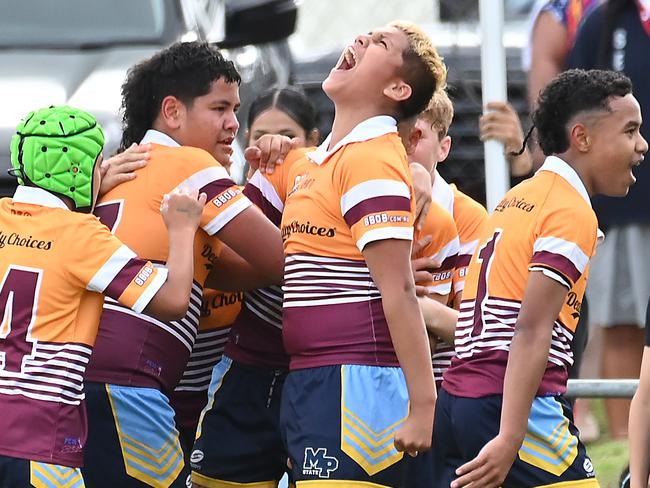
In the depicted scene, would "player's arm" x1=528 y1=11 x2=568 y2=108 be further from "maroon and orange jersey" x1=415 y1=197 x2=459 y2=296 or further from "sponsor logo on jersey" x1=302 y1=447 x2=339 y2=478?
"sponsor logo on jersey" x1=302 y1=447 x2=339 y2=478

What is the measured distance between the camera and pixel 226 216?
16.5ft

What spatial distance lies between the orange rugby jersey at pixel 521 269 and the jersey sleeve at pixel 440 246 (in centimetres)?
38

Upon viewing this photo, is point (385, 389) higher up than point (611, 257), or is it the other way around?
point (611, 257)

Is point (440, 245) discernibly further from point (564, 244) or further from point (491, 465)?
point (491, 465)

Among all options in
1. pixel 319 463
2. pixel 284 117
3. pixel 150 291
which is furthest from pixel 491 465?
pixel 284 117

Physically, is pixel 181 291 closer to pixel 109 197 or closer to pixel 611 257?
pixel 109 197

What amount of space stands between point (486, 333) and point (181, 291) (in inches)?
35.0

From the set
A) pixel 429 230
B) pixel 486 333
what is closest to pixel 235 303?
pixel 429 230

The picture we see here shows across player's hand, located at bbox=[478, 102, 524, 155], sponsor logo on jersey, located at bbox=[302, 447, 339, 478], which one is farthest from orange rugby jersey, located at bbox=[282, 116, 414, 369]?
player's hand, located at bbox=[478, 102, 524, 155]

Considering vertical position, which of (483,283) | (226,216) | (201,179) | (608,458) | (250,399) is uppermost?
(201,179)

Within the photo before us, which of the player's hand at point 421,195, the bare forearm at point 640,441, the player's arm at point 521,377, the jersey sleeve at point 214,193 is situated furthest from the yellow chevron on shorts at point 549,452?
the jersey sleeve at point 214,193

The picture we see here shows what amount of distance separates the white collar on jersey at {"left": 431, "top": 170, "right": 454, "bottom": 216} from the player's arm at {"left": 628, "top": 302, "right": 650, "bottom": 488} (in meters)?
0.91

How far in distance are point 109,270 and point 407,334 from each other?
0.85 metres

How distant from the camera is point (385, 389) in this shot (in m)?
4.68
